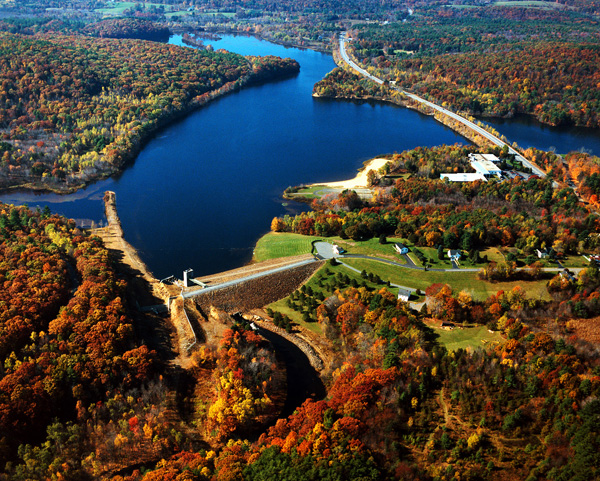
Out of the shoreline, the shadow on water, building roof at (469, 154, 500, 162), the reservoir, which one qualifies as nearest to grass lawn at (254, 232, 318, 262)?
the reservoir

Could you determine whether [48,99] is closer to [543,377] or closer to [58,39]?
[58,39]

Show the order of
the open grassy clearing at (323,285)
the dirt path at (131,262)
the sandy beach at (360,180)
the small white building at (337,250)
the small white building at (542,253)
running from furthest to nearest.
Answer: the sandy beach at (360,180), the small white building at (337,250), the small white building at (542,253), the dirt path at (131,262), the open grassy clearing at (323,285)

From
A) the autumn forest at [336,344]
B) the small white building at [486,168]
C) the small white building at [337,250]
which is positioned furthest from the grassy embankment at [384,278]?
the small white building at [486,168]

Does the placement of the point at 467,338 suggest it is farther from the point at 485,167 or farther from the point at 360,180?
the point at 485,167

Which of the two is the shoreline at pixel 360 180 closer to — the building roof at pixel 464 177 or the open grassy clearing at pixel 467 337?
the building roof at pixel 464 177

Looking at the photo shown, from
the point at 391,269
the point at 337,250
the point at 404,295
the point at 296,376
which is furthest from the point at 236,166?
the point at 296,376

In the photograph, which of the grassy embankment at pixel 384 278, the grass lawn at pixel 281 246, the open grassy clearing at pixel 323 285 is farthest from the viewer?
the grass lawn at pixel 281 246
